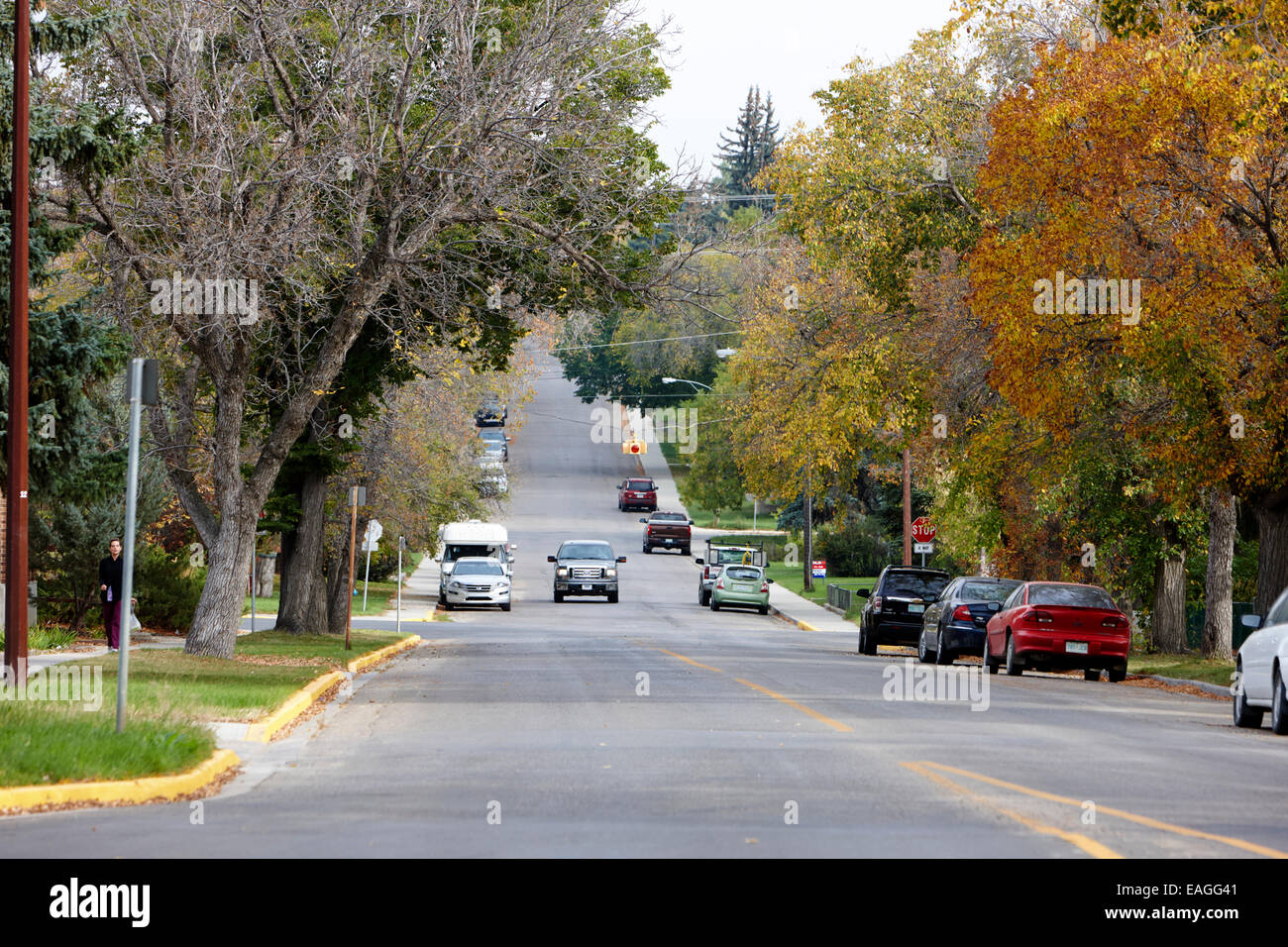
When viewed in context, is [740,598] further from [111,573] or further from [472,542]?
[111,573]

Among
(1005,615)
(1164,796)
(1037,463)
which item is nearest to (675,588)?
(1037,463)

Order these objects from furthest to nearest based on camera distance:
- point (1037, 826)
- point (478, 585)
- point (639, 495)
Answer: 1. point (639, 495)
2. point (478, 585)
3. point (1037, 826)

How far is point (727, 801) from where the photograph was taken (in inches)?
447

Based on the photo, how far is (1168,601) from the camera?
3575cm

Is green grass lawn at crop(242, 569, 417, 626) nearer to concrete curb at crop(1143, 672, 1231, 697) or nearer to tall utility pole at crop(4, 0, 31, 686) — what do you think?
concrete curb at crop(1143, 672, 1231, 697)

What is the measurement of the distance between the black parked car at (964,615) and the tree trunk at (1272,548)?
4.04 meters

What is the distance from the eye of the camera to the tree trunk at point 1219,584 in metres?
31.7

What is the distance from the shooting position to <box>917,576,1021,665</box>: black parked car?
2994cm

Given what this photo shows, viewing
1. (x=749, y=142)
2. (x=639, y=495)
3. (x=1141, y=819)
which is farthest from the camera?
(x=749, y=142)

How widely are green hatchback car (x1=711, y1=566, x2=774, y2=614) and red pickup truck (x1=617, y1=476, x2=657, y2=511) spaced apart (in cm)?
4010

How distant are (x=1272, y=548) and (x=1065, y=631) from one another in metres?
3.71

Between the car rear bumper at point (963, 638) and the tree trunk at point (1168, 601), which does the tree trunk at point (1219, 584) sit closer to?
the tree trunk at point (1168, 601)

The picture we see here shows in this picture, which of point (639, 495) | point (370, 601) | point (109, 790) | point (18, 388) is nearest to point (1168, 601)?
point (18, 388)

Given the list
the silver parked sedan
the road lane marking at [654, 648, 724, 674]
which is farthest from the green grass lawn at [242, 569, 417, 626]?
the road lane marking at [654, 648, 724, 674]
